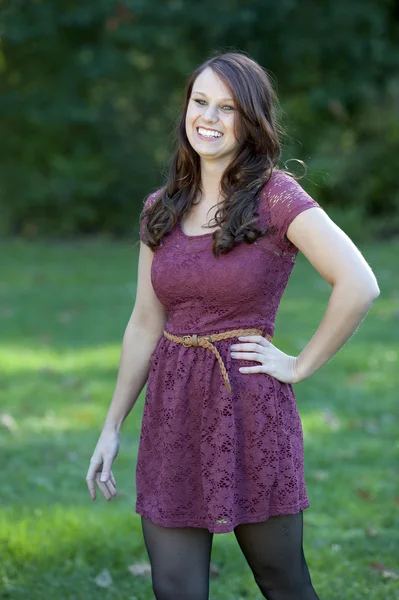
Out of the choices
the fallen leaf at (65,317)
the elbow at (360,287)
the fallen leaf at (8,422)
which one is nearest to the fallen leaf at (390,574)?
the elbow at (360,287)

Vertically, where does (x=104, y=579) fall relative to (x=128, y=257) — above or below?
above

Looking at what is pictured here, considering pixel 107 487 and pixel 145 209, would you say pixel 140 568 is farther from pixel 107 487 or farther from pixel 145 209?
pixel 145 209

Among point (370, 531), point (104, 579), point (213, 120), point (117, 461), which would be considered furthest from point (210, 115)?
point (117, 461)

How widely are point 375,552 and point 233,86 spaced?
8.43 ft

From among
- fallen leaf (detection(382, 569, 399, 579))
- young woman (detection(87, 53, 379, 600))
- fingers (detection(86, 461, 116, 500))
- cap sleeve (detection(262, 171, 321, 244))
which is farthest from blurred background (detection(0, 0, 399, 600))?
fingers (detection(86, 461, 116, 500))

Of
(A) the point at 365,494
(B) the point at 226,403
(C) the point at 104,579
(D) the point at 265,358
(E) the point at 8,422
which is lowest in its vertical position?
(E) the point at 8,422

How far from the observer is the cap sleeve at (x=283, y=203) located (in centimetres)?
275

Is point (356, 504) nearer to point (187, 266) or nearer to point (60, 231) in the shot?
point (187, 266)

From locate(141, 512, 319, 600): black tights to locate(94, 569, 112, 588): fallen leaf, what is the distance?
1.37 metres

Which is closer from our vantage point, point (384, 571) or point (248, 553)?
point (248, 553)

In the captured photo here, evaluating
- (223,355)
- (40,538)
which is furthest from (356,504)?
(223,355)

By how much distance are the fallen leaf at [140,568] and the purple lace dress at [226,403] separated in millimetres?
1515

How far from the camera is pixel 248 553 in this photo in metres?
2.90

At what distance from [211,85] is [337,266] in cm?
66
